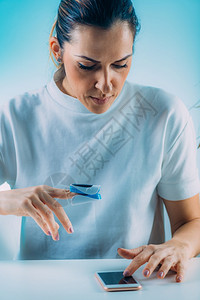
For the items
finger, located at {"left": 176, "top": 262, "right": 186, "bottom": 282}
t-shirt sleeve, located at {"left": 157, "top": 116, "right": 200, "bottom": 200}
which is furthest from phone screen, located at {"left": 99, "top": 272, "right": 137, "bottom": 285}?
t-shirt sleeve, located at {"left": 157, "top": 116, "right": 200, "bottom": 200}

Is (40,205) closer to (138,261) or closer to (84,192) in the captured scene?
(84,192)

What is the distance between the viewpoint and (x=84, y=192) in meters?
1.17

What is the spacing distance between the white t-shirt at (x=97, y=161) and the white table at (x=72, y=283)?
7.4 inches

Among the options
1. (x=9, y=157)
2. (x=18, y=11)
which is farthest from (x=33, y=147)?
(x=18, y=11)

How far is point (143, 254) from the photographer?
38.4 inches

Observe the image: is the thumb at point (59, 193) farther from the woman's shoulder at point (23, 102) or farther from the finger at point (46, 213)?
the woman's shoulder at point (23, 102)

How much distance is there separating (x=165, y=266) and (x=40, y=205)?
1.17 feet

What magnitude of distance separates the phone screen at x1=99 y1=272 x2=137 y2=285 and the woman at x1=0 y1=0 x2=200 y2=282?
0.30 meters

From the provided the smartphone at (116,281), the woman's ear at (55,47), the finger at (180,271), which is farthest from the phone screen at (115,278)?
the woman's ear at (55,47)

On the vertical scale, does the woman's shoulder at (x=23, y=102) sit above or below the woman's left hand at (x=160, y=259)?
above

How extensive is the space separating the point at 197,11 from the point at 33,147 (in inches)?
28.4

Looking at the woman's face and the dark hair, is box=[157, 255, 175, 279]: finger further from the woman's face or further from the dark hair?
the dark hair

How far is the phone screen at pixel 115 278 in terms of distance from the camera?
906mm

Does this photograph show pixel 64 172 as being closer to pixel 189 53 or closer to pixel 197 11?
pixel 189 53
